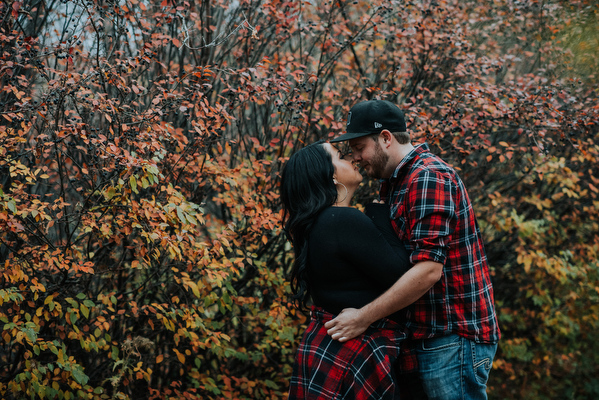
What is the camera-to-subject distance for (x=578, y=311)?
20.2 feet

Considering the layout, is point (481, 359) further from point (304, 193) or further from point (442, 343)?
point (304, 193)

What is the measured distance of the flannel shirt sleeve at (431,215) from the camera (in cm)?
227

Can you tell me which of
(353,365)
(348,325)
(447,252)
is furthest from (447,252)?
(353,365)

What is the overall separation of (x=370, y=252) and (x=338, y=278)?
0.22 m

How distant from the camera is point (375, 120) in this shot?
2639 millimetres

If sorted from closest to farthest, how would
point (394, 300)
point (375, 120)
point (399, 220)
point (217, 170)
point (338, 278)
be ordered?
point (394, 300) → point (338, 278) → point (399, 220) → point (375, 120) → point (217, 170)

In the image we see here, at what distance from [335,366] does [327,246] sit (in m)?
0.56

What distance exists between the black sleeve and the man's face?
1.43 ft

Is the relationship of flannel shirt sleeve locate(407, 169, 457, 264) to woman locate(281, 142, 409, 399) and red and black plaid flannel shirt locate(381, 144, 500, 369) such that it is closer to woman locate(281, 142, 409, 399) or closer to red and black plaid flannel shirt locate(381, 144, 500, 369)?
red and black plaid flannel shirt locate(381, 144, 500, 369)

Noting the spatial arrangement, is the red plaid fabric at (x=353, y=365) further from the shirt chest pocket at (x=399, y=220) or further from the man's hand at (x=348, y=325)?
the shirt chest pocket at (x=399, y=220)

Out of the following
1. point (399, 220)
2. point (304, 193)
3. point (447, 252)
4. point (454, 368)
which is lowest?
point (454, 368)

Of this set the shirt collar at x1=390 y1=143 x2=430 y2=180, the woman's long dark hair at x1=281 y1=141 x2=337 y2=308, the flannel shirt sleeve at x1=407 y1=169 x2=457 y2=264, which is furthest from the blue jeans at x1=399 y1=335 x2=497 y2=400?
the shirt collar at x1=390 y1=143 x2=430 y2=180

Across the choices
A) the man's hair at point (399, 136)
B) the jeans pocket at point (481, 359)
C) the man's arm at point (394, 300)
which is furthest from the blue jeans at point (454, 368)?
the man's hair at point (399, 136)

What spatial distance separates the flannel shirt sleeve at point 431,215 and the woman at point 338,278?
0.41 ft
